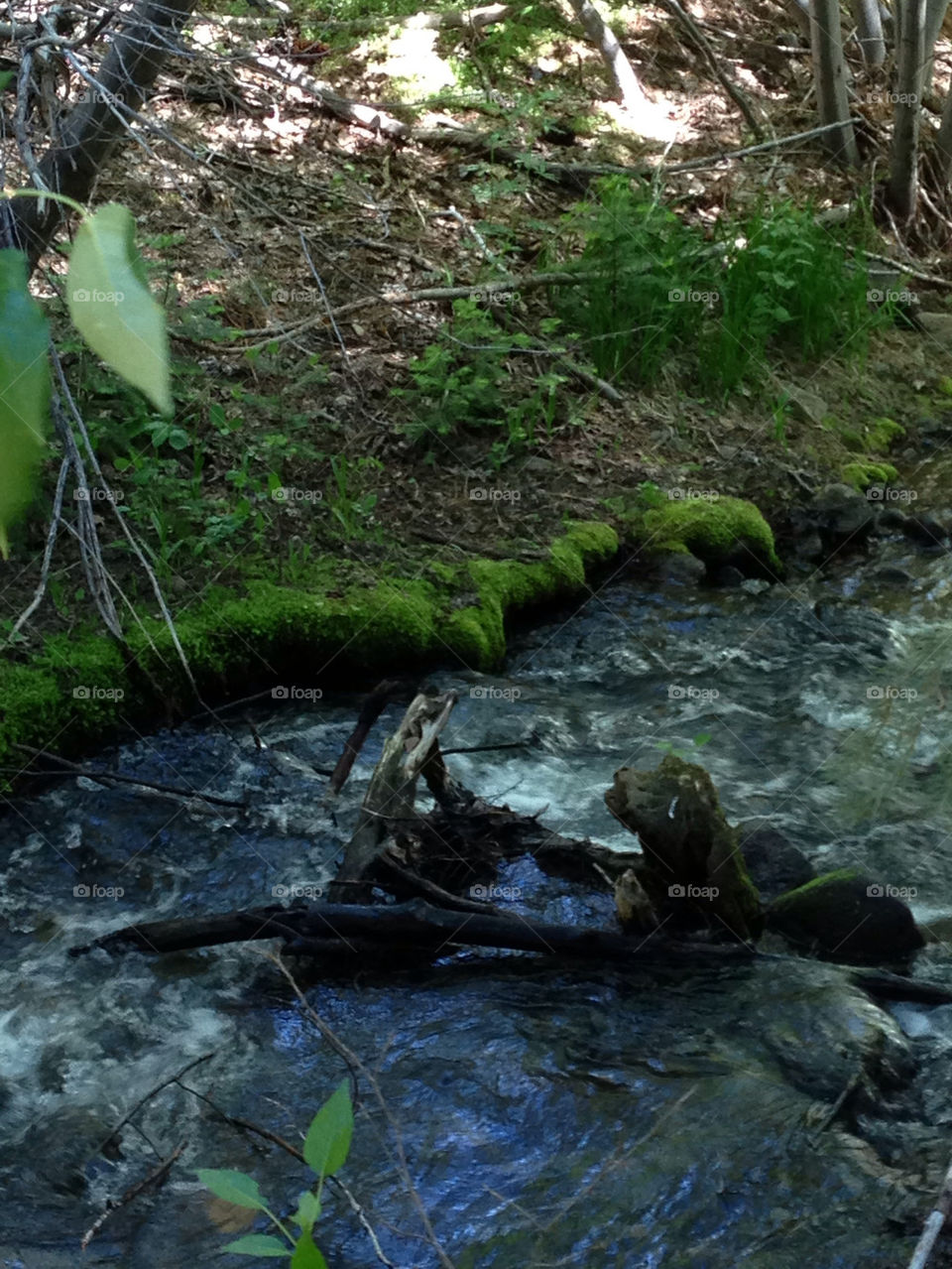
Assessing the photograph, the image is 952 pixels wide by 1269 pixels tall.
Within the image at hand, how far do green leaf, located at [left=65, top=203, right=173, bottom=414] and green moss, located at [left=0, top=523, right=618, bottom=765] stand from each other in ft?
12.2

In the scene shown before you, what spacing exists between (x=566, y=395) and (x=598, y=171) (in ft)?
7.13

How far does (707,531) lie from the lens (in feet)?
19.1

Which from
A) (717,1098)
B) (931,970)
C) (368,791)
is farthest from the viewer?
(368,791)

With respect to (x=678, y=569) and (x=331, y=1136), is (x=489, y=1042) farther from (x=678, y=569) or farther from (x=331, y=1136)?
(x=678, y=569)

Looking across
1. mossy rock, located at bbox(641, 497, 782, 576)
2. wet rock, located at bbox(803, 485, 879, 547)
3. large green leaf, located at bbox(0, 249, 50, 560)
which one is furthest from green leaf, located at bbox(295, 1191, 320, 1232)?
wet rock, located at bbox(803, 485, 879, 547)

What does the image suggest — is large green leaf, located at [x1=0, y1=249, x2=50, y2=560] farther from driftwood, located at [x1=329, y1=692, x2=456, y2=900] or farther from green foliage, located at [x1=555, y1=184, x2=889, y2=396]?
green foliage, located at [x1=555, y1=184, x2=889, y2=396]

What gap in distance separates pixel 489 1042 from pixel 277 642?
2067 millimetres

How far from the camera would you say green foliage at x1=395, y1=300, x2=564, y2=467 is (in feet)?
18.7

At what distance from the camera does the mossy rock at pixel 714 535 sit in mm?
5809

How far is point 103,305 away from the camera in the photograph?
401mm

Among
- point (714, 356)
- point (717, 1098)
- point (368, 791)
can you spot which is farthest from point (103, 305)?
point (714, 356)

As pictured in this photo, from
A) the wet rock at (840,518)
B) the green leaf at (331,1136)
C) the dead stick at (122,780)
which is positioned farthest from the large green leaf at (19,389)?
the wet rock at (840,518)

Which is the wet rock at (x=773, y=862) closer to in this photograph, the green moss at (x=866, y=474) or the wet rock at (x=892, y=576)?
the wet rock at (x=892, y=576)

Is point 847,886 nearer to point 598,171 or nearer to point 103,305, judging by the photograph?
point 103,305
